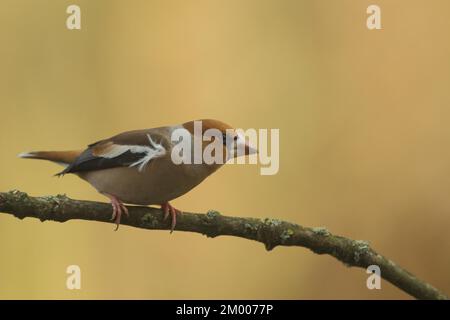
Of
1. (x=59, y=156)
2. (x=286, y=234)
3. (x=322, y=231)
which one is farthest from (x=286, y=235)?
(x=59, y=156)

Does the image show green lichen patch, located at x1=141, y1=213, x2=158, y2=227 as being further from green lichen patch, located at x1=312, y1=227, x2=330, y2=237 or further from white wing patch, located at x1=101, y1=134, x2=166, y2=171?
green lichen patch, located at x1=312, y1=227, x2=330, y2=237

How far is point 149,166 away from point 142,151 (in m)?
0.12

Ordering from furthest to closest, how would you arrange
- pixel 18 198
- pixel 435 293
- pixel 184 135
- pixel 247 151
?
pixel 184 135, pixel 247 151, pixel 435 293, pixel 18 198

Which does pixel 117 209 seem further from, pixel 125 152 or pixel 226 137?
pixel 226 137

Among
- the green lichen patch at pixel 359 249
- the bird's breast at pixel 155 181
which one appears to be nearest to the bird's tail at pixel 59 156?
the bird's breast at pixel 155 181

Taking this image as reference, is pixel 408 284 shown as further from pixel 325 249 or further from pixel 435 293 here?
pixel 325 249

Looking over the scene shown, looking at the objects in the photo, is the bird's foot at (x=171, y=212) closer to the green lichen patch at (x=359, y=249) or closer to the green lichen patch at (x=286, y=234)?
the green lichen patch at (x=286, y=234)

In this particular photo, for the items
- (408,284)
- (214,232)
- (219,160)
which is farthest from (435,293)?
(219,160)

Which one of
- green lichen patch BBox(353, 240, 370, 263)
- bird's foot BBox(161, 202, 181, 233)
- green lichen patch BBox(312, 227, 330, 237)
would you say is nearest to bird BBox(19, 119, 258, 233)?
bird's foot BBox(161, 202, 181, 233)

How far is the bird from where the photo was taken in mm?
3328

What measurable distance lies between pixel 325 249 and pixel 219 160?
0.75 metres

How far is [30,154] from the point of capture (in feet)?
12.1

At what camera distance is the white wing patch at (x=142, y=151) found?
340cm

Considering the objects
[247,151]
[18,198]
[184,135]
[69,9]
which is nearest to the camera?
[18,198]
